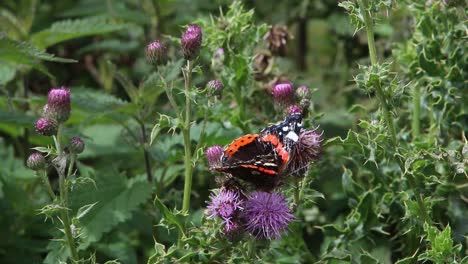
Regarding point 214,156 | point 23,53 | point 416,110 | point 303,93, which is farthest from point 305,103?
point 23,53

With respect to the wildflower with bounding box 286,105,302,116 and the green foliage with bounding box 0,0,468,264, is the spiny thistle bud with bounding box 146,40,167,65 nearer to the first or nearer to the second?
the green foliage with bounding box 0,0,468,264

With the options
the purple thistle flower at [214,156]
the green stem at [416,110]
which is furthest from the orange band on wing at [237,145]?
the green stem at [416,110]

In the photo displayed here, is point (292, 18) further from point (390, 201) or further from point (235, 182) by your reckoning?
point (235, 182)

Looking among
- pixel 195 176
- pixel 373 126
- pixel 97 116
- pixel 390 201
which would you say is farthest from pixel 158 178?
pixel 373 126

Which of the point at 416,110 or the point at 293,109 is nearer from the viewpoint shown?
the point at 293,109

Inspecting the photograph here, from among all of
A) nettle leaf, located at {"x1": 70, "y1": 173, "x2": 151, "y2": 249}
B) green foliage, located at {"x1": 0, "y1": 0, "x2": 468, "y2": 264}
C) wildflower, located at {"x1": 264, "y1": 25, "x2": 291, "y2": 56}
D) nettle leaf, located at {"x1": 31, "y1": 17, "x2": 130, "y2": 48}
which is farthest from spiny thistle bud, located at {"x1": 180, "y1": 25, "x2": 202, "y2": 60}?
nettle leaf, located at {"x1": 31, "y1": 17, "x2": 130, "y2": 48}

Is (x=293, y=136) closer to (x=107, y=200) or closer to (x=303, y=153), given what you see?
(x=303, y=153)
